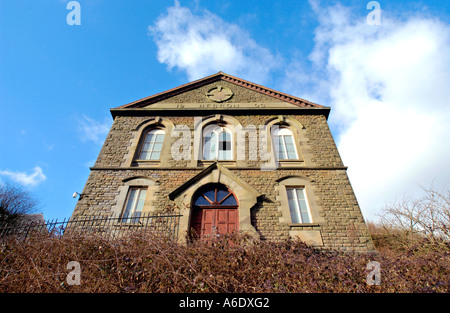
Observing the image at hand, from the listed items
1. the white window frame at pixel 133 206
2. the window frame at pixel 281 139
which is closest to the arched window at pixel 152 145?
the white window frame at pixel 133 206

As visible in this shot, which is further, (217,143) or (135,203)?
(217,143)

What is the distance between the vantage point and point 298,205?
30.2 ft

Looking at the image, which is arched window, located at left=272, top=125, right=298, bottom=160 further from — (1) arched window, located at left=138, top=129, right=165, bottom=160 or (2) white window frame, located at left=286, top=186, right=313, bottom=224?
(1) arched window, located at left=138, top=129, right=165, bottom=160

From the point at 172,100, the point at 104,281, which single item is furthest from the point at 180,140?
the point at 104,281

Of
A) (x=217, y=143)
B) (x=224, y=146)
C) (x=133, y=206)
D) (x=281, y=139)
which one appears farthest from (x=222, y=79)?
(x=133, y=206)

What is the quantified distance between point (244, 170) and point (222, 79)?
301 inches

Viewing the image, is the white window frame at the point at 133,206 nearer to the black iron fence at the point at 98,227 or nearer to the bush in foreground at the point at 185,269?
the black iron fence at the point at 98,227

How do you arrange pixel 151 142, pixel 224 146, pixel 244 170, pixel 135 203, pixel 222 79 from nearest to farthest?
1. pixel 135 203
2. pixel 244 170
3. pixel 224 146
4. pixel 151 142
5. pixel 222 79

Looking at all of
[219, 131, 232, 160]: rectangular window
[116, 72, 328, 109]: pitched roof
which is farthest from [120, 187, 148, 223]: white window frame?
[116, 72, 328, 109]: pitched roof

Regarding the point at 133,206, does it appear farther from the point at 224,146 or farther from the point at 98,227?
the point at 224,146

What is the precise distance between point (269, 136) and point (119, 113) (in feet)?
28.4
